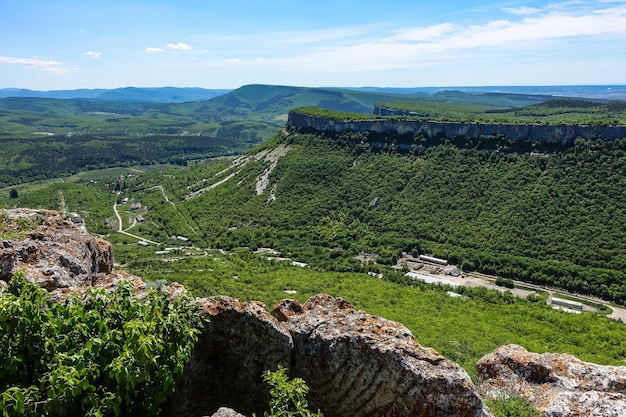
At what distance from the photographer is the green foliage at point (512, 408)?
41.8 feet

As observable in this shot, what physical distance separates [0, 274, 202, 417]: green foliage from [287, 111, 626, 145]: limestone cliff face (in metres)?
109

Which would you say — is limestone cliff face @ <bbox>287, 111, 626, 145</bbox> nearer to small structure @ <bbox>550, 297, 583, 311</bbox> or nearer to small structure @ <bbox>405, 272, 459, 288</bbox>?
small structure @ <bbox>550, 297, 583, 311</bbox>

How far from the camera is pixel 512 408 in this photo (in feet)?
42.4

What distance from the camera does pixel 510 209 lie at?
307ft

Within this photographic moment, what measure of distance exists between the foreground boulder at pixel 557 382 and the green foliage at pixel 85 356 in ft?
35.8

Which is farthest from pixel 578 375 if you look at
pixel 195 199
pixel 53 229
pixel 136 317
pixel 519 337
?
pixel 195 199

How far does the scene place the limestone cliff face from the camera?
97181 millimetres

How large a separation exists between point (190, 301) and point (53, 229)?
452 inches

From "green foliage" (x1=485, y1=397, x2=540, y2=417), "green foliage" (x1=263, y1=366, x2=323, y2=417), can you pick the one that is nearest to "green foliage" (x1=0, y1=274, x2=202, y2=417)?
"green foliage" (x1=263, y1=366, x2=323, y2=417)

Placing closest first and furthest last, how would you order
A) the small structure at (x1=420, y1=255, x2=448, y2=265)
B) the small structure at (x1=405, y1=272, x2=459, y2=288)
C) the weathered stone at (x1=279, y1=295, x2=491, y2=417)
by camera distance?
the weathered stone at (x1=279, y1=295, x2=491, y2=417), the small structure at (x1=405, y1=272, x2=459, y2=288), the small structure at (x1=420, y1=255, x2=448, y2=265)

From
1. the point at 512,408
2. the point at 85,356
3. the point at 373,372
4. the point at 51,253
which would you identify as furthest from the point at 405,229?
the point at 85,356

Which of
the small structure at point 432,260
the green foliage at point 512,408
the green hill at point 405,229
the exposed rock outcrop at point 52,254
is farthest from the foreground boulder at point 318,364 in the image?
the small structure at point 432,260

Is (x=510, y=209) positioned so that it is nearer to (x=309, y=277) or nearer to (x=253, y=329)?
(x=309, y=277)

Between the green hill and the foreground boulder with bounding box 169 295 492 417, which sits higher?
the foreground boulder with bounding box 169 295 492 417
